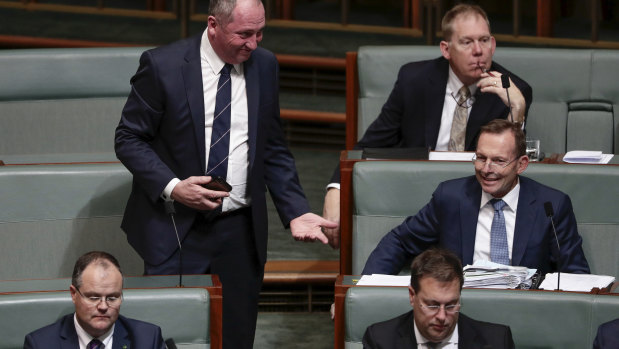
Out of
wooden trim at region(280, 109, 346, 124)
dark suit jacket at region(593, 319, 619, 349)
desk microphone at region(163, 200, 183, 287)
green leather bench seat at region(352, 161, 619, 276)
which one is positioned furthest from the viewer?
wooden trim at region(280, 109, 346, 124)

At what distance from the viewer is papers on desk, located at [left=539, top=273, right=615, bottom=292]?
1.43m

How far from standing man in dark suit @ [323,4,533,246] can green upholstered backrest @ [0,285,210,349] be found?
1.46ft

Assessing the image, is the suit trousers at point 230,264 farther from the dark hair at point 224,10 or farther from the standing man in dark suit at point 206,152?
the dark hair at point 224,10

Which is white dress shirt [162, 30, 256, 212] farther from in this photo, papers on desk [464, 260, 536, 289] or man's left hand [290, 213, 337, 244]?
papers on desk [464, 260, 536, 289]

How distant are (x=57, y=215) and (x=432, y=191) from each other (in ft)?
1.84

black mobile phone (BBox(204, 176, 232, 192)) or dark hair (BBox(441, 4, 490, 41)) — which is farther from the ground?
dark hair (BBox(441, 4, 490, 41))

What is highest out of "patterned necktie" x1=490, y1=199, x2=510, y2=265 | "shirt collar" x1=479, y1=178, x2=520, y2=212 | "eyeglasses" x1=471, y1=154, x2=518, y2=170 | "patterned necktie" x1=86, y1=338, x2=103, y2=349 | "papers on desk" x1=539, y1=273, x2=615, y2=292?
"eyeglasses" x1=471, y1=154, x2=518, y2=170

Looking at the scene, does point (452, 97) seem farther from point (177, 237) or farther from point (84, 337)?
point (84, 337)

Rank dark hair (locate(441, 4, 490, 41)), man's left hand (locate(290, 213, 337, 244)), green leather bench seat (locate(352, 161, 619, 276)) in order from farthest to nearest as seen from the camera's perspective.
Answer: dark hair (locate(441, 4, 490, 41)) < green leather bench seat (locate(352, 161, 619, 276)) < man's left hand (locate(290, 213, 337, 244))

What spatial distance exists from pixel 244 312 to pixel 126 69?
28.2 inches

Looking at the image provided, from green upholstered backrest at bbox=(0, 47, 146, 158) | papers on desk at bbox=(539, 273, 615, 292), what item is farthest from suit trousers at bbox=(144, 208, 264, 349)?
green upholstered backrest at bbox=(0, 47, 146, 158)

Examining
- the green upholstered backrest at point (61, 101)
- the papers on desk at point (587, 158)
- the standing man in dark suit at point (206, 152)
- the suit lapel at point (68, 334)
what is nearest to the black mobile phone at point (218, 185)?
the standing man in dark suit at point (206, 152)

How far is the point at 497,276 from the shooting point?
1.42m

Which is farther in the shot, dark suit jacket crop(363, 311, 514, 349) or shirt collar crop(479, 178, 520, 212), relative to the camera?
shirt collar crop(479, 178, 520, 212)
